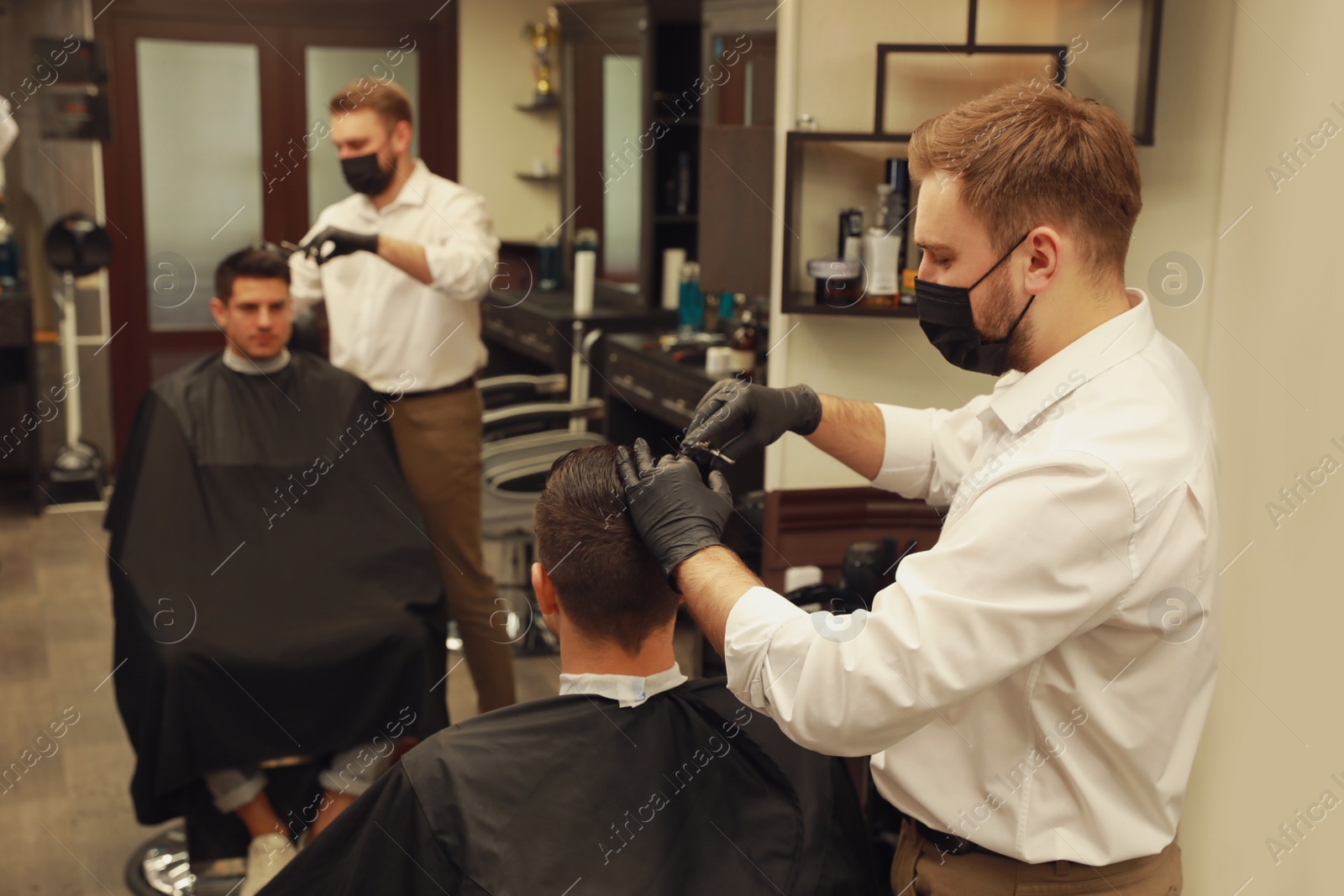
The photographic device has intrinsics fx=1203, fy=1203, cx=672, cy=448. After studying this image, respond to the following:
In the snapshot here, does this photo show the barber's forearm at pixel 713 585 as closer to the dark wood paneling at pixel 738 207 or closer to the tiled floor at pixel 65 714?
the dark wood paneling at pixel 738 207

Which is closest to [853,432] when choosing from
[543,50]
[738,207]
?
[738,207]

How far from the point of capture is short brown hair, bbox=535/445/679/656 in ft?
5.22

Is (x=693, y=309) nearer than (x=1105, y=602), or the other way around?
(x=1105, y=602)

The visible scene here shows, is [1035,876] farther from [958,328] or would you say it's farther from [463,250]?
[463,250]

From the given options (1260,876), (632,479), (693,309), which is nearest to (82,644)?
(693,309)

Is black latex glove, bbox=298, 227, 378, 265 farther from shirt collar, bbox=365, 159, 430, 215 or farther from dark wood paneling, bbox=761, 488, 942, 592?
dark wood paneling, bbox=761, 488, 942, 592

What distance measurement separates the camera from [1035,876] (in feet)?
4.53

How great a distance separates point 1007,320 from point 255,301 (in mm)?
2048

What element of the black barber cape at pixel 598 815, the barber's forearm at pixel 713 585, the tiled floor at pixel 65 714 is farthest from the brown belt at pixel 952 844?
the tiled floor at pixel 65 714

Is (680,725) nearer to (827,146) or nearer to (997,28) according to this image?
(827,146)

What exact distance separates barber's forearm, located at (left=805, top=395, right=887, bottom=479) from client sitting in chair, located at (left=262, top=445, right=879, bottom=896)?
1.27ft

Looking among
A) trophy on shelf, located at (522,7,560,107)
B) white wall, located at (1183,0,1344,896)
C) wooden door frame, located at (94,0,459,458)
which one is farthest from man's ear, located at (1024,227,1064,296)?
wooden door frame, located at (94,0,459,458)

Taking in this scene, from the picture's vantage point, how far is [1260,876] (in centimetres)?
203

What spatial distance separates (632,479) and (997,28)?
1.59 metres
